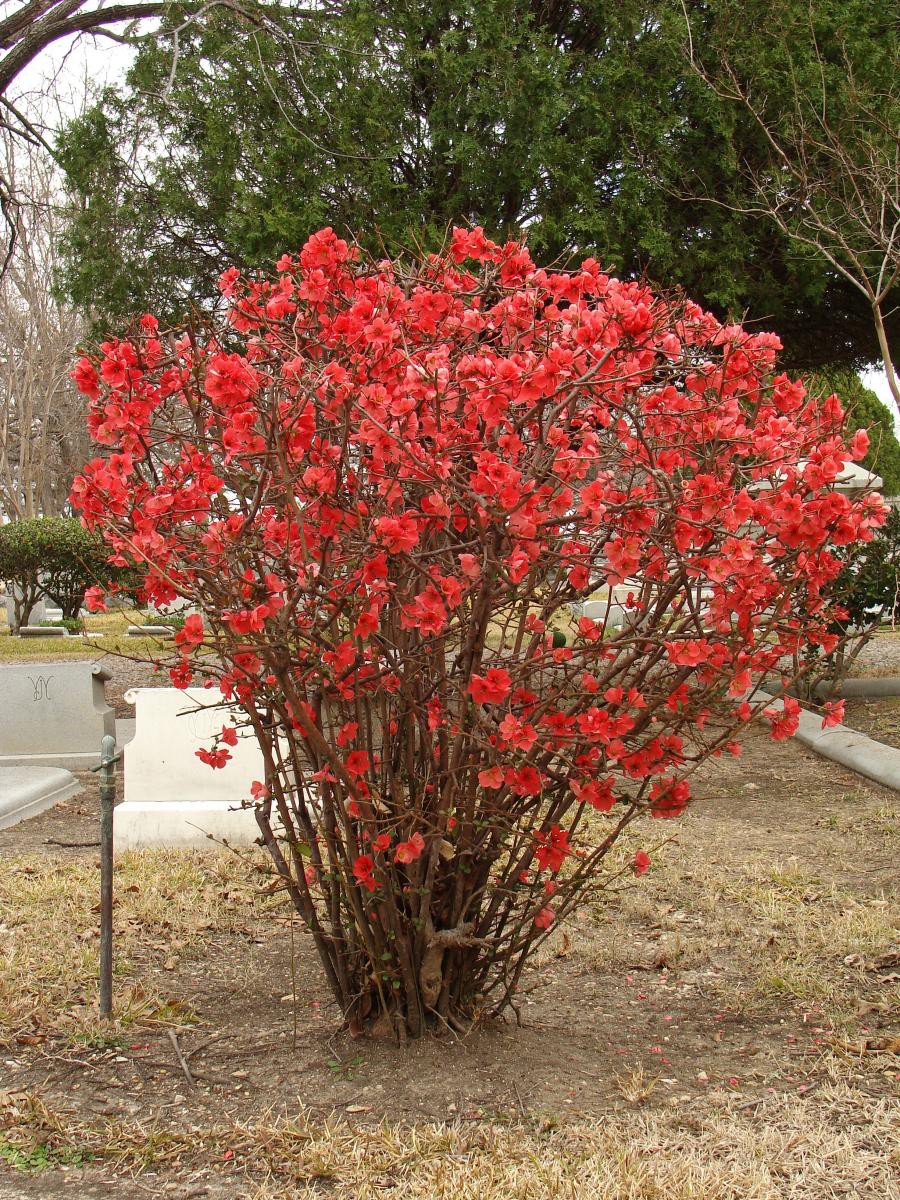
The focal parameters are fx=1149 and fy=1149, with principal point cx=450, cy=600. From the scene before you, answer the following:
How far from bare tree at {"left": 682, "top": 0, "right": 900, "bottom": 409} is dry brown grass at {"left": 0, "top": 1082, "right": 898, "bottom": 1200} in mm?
6497

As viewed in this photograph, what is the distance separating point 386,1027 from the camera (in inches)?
126

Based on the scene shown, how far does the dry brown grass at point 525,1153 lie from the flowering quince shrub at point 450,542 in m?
0.50

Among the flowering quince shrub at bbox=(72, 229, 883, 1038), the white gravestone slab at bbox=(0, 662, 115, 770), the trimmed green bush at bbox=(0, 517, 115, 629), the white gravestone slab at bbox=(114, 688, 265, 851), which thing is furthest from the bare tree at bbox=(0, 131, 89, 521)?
the flowering quince shrub at bbox=(72, 229, 883, 1038)

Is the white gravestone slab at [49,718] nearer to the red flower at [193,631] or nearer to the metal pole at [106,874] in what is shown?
the metal pole at [106,874]

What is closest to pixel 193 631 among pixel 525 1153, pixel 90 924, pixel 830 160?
pixel 525 1153

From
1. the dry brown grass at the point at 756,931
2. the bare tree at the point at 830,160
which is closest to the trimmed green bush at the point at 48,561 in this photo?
the bare tree at the point at 830,160

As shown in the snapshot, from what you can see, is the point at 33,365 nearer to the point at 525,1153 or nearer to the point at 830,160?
the point at 830,160

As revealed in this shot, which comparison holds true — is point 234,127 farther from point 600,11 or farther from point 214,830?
point 214,830

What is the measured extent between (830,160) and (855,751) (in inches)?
185

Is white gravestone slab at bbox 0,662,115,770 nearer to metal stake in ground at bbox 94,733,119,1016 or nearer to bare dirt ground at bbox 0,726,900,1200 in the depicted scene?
bare dirt ground at bbox 0,726,900,1200

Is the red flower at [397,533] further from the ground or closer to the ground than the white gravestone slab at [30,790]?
further from the ground

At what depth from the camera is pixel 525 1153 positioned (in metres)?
2.63

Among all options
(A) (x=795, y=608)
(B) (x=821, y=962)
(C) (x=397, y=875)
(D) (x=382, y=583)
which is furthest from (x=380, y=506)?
(B) (x=821, y=962)

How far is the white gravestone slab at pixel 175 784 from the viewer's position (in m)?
5.63
